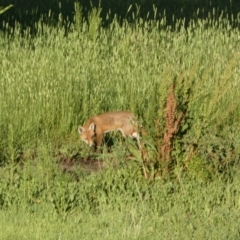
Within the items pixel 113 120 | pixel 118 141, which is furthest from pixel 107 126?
pixel 118 141

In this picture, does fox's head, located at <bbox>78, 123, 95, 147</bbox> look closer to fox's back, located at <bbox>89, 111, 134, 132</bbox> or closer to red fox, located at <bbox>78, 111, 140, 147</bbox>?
red fox, located at <bbox>78, 111, 140, 147</bbox>

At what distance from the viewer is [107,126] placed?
35.1 feet

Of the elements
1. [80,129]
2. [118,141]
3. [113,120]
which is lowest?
[118,141]

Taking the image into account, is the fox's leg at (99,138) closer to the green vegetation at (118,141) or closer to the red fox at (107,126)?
the red fox at (107,126)

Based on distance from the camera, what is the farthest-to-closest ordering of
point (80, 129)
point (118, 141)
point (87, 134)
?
point (118, 141)
point (80, 129)
point (87, 134)

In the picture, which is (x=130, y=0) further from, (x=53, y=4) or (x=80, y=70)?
(x=80, y=70)

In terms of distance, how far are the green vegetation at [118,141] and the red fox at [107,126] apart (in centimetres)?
15

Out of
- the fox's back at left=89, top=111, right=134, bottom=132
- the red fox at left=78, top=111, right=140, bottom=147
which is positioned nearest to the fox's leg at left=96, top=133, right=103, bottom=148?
the red fox at left=78, top=111, right=140, bottom=147

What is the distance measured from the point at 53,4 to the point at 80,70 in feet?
27.8

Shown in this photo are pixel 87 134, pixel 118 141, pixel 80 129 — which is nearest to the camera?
Answer: pixel 87 134

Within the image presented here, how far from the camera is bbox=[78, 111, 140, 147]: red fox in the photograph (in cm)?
1055

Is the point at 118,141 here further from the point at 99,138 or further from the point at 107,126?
the point at 107,126

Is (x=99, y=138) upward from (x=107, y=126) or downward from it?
downward

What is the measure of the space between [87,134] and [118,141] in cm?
52
